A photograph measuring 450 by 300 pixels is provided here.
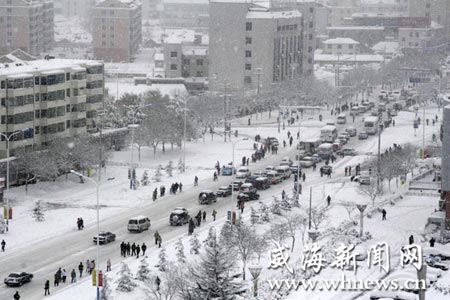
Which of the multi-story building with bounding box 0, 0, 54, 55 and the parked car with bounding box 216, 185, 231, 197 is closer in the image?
the parked car with bounding box 216, 185, 231, 197

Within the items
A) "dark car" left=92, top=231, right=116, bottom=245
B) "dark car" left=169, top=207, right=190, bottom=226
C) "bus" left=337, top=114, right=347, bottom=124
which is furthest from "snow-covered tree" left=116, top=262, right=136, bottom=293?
"bus" left=337, top=114, right=347, bottom=124

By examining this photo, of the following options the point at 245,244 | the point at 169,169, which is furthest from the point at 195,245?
the point at 169,169

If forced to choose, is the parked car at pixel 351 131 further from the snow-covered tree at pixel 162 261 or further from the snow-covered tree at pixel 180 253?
the snow-covered tree at pixel 162 261

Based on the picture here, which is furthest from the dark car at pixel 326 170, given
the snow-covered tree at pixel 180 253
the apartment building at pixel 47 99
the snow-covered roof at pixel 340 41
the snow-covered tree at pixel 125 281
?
the snow-covered roof at pixel 340 41

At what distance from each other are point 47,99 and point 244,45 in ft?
182

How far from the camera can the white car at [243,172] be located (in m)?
79.7

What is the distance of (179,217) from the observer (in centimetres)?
6450

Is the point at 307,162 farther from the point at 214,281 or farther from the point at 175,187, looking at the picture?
the point at 214,281

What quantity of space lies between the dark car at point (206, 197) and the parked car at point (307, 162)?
15.9 metres

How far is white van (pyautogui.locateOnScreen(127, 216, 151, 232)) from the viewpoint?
6244 cm

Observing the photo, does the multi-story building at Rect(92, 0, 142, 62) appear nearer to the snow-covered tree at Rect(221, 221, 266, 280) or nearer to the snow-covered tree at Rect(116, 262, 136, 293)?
the snow-covered tree at Rect(221, 221, 266, 280)

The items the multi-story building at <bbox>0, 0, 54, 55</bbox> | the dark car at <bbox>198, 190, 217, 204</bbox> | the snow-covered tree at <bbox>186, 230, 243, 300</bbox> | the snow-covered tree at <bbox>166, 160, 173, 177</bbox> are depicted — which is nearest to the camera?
the snow-covered tree at <bbox>186, 230, 243, 300</bbox>

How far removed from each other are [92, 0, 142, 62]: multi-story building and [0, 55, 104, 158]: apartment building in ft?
307

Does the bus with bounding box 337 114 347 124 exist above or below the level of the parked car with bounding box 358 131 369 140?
above
